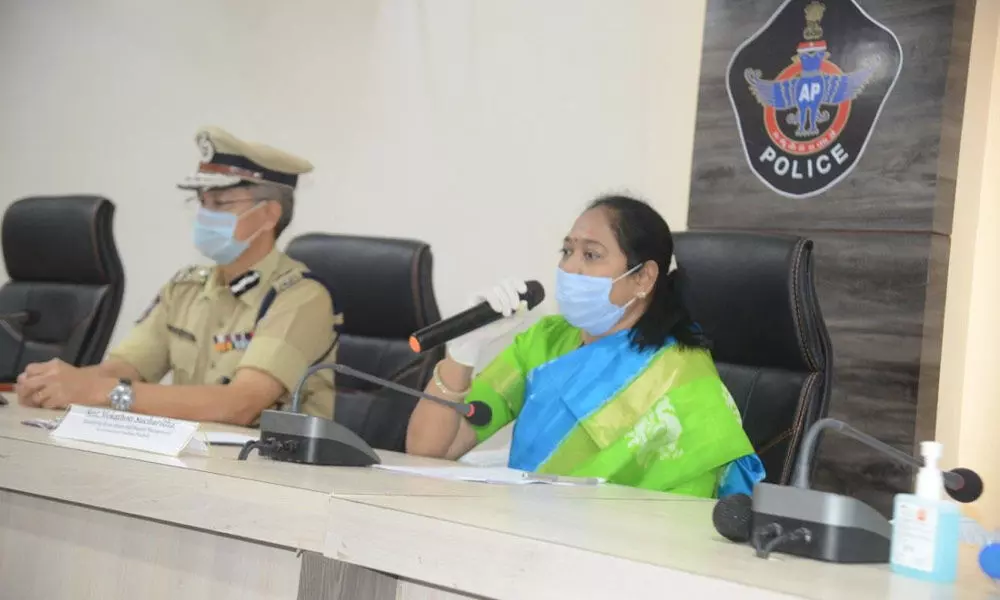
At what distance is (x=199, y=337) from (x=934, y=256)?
1607mm

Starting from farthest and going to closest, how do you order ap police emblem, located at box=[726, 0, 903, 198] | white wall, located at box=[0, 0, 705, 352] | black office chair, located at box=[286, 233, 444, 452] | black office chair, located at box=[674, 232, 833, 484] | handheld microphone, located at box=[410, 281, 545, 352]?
1. white wall, located at box=[0, 0, 705, 352]
2. ap police emblem, located at box=[726, 0, 903, 198]
3. black office chair, located at box=[286, 233, 444, 452]
4. black office chair, located at box=[674, 232, 833, 484]
5. handheld microphone, located at box=[410, 281, 545, 352]

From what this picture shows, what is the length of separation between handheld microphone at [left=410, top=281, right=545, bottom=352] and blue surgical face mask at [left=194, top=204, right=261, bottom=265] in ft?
3.17

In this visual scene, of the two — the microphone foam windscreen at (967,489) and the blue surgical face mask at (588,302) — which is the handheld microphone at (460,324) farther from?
the microphone foam windscreen at (967,489)

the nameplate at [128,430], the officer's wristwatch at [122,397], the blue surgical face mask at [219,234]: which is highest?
the blue surgical face mask at [219,234]

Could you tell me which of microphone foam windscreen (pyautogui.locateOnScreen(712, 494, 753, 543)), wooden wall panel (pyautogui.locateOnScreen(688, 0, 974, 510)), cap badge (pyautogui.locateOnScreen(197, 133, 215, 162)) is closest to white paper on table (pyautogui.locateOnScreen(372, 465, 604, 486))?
microphone foam windscreen (pyautogui.locateOnScreen(712, 494, 753, 543))

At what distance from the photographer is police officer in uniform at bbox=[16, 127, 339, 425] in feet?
7.49

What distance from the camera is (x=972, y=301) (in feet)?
8.30

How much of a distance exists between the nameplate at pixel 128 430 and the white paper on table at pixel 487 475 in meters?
0.27

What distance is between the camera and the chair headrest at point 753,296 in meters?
1.95

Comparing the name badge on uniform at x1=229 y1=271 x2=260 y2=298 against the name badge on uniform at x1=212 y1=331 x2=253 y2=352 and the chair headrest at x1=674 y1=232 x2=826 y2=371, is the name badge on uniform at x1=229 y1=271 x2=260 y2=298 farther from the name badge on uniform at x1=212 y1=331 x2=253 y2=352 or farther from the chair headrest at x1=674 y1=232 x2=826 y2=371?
the chair headrest at x1=674 y1=232 x2=826 y2=371

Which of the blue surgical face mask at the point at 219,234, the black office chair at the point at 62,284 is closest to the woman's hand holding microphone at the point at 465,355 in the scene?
the blue surgical face mask at the point at 219,234

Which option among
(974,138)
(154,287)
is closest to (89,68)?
(154,287)

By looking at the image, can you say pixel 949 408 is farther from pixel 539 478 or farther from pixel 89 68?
pixel 89 68

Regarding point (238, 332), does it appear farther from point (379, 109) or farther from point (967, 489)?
point (967, 489)
